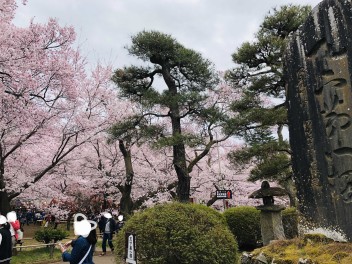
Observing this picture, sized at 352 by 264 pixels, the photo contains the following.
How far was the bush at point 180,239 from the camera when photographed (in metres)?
6.12

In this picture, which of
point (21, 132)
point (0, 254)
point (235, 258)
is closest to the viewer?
point (0, 254)

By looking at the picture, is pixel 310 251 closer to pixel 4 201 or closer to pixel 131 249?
pixel 131 249

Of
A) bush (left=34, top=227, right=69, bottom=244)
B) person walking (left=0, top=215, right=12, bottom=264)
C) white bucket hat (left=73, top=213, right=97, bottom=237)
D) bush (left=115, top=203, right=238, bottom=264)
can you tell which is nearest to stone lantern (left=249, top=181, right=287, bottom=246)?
bush (left=115, top=203, right=238, bottom=264)

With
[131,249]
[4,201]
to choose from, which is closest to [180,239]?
[131,249]

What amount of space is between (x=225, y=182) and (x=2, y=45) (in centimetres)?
1482

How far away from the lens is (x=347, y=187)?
4.93 m

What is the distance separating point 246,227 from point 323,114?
8731 mm

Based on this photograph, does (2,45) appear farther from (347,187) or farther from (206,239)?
(347,187)

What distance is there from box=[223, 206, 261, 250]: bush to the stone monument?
7.88 meters

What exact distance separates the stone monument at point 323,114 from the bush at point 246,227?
A: 25.9 feet

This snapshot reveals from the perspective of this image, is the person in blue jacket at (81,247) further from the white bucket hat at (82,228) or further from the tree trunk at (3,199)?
the tree trunk at (3,199)

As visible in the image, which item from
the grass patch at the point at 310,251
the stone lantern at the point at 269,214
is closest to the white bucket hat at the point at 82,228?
the grass patch at the point at 310,251

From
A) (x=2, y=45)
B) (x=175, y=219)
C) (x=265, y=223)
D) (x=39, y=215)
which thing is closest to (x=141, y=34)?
(x=2, y=45)

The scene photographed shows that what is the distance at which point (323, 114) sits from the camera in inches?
207
